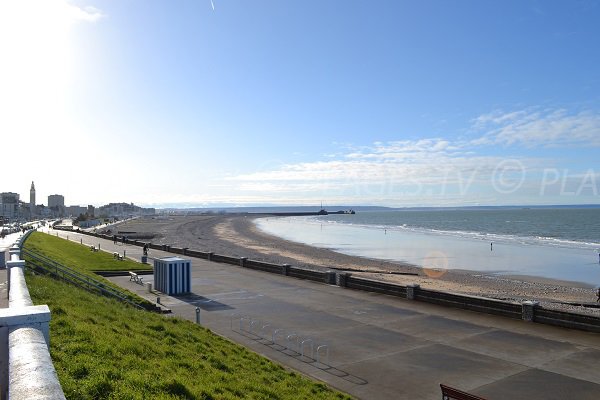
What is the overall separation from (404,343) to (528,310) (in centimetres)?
575

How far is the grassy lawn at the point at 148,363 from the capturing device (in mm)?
6836

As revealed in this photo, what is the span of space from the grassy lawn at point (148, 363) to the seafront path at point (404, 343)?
1562 mm

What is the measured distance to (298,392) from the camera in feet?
33.1

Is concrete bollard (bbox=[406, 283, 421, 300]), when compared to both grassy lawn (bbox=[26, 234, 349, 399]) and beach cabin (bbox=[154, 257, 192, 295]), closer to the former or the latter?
grassy lawn (bbox=[26, 234, 349, 399])

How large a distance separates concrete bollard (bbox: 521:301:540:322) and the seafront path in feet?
0.87

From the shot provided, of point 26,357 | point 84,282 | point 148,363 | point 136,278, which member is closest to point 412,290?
point 84,282

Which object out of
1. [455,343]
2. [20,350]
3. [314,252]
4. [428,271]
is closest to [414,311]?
[455,343]

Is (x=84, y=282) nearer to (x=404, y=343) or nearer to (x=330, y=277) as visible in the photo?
(x=330, y=277)

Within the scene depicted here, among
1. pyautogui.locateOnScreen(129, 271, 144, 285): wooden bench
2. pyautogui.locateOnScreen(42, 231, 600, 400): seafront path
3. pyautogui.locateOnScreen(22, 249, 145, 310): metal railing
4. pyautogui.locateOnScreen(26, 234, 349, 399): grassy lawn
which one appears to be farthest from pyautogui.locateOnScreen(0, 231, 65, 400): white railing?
pyautogui.locateOnScreen(129, 271, 144, 285): wooden bench

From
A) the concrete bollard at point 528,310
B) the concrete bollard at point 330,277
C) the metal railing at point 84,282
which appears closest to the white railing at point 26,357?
the metal railing at point 84,282

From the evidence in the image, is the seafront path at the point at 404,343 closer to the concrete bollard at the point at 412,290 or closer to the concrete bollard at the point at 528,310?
the concrete bollard at the point at 528,310

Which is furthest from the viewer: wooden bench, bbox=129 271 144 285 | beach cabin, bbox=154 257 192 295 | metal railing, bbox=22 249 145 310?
wooden bench, bbox=129 271 144 285

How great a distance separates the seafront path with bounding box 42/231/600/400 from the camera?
11258 mm

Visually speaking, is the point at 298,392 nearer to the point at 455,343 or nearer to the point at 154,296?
the point at 455,343
